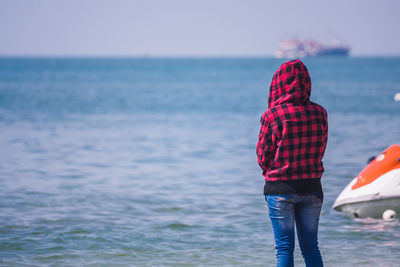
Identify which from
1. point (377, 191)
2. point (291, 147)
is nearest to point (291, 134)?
point (291, 147)

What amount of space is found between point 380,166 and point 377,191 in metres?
0.31

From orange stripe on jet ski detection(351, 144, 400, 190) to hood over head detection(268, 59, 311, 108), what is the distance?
3.64 m

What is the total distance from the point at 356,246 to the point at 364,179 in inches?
39.5

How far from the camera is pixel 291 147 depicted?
3.45 meters

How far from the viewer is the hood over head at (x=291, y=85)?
3.45 metres

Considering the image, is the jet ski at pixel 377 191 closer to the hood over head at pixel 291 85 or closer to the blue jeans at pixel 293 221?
the blue jeans at pixel 293 221

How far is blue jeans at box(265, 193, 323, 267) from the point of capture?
350 cm

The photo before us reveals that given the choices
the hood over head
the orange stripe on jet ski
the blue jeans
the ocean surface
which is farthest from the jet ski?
the hood over head

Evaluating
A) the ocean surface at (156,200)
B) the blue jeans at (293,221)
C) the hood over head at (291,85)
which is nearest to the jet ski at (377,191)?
the ocean surface at (156,200)

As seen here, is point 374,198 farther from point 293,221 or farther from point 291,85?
point 291,85

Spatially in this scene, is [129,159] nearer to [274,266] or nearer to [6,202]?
[6,202]

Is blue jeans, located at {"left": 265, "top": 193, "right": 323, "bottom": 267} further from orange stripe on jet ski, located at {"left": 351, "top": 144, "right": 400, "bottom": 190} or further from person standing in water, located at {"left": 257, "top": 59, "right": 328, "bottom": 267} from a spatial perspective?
orange stripe on jet ski, located at {"left": 351, "top": 144, "right": 400, "bottom": 190}

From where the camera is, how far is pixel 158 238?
655cm

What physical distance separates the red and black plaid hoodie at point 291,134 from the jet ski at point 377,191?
11.4ft
